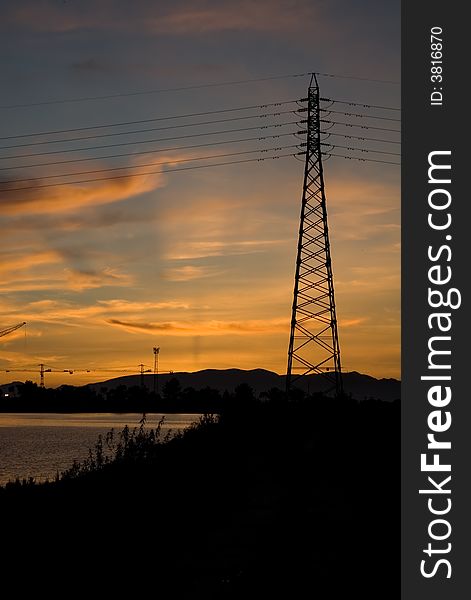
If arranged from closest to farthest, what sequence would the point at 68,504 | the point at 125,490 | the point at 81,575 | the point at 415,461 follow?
the point at 81,575
the point at 415,461
the point at 68,504
the point at 125,490

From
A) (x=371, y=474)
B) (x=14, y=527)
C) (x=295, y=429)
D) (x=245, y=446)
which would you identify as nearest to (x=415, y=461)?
(x=14, y=527)

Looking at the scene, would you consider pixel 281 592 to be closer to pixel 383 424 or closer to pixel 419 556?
pixel 419 556

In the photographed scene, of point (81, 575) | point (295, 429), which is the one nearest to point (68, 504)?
point (81, 575)

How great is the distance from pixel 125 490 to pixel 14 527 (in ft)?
14.1

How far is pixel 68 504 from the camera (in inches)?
681

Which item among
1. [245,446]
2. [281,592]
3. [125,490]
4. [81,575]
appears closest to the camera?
[281,592]

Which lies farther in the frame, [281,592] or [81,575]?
[81,575]

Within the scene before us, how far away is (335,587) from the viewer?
468 inches

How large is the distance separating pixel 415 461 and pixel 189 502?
7213 millimetres

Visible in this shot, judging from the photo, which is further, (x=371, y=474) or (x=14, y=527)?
(x=371, y=474)

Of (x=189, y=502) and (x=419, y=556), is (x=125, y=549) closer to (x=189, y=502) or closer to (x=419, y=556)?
(x=419, y=556)

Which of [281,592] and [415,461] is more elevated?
[415,461]

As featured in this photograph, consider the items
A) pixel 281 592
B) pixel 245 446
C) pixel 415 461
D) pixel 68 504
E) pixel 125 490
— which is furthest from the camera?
pixel 245 446

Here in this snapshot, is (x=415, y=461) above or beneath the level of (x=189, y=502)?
above
